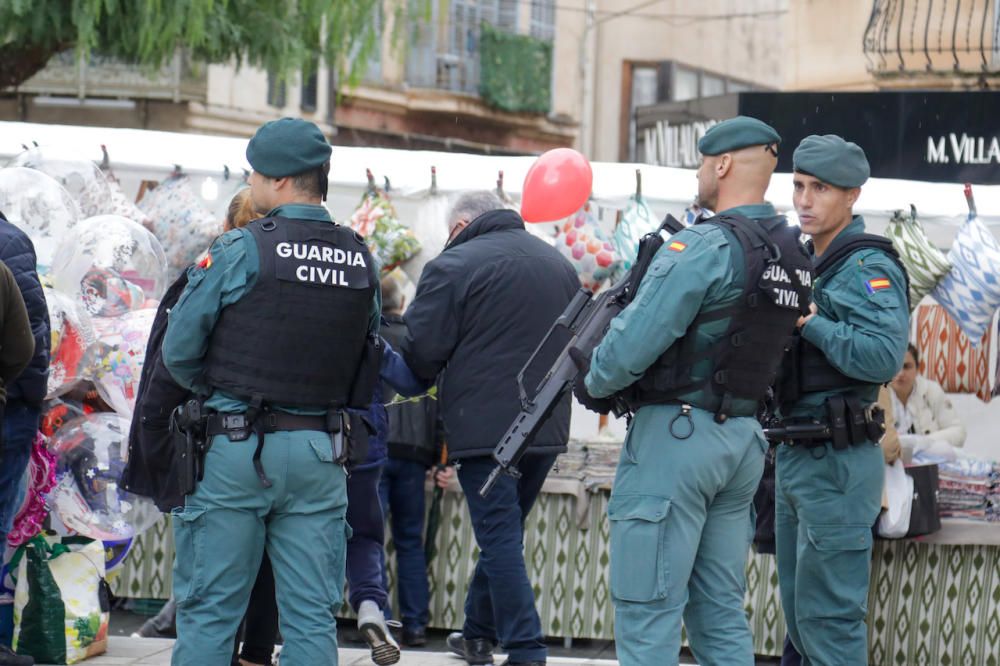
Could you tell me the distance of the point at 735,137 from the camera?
Result: 177 inches

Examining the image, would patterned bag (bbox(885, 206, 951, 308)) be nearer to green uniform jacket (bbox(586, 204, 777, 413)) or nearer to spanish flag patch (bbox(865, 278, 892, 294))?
spanish flag patch (bbox(865, 278, 892, 294))

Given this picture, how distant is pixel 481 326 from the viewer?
5883 millimetres

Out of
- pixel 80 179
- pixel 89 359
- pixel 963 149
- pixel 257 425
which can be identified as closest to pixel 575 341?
pixel 257 425

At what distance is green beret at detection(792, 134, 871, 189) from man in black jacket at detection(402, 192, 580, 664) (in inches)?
47.1

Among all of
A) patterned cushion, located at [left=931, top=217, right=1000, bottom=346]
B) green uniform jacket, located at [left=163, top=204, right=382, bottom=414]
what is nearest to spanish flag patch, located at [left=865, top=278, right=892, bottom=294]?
patterned cushion, located at [left=931, top=217, right=1000, bottom=346]

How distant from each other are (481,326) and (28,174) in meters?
2.26

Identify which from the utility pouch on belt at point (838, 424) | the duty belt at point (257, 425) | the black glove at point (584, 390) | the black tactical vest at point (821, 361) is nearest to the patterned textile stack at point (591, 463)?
the black tactical vest at point (821, 361)

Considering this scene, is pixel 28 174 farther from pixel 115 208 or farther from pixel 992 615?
pixel 992 615

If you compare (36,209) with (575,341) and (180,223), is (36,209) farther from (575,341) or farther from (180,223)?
(575,341)

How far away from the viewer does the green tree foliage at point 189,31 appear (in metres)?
12.1

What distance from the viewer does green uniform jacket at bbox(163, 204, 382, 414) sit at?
4520 mm

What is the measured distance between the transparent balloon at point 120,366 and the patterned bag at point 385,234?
129cm

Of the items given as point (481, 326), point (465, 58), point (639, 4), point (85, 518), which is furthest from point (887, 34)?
→ point (639, 4)

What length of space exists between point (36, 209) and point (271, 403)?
2630mm
